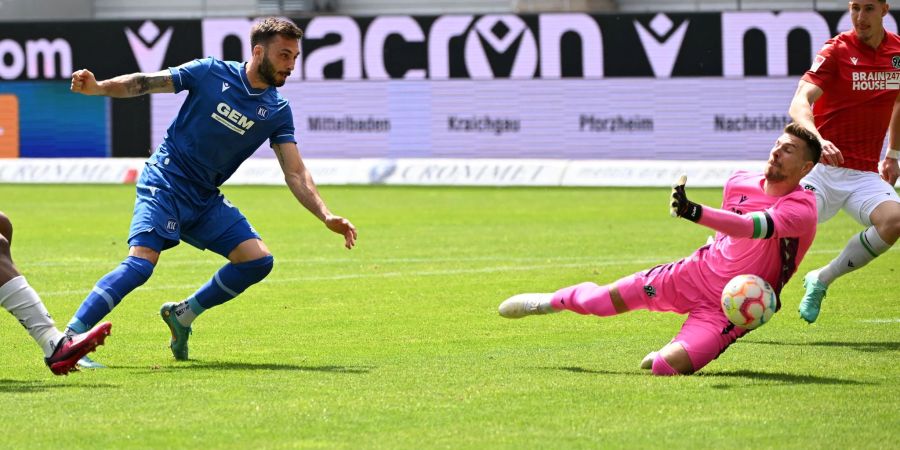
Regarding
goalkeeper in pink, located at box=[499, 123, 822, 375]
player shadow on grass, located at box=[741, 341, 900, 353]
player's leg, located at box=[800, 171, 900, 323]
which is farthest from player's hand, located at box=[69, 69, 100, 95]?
player's leg, located at box=[800, 171, 900, 323]

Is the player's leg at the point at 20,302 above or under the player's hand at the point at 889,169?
under

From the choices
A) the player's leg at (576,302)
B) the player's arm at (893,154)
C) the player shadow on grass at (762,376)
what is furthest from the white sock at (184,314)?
the player's arm at (893,154)

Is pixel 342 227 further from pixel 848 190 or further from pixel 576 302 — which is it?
pixel 848 190

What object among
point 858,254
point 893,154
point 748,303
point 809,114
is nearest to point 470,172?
point 893,154

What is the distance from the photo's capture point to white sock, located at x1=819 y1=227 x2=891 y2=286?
10984 mm

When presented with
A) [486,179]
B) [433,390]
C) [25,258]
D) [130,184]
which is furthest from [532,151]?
[433,390]

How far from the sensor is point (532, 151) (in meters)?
35.0

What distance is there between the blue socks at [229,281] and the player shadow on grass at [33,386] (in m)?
1.44

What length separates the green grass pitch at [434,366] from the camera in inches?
271

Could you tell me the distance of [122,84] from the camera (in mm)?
9055

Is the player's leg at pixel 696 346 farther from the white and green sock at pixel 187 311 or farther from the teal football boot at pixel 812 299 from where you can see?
the white and green sock at pixel 187 311

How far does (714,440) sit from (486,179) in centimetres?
2496

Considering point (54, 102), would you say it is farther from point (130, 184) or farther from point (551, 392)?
point (551, 392)

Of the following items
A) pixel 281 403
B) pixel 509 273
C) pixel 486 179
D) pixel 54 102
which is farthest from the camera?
pixel 54 102
